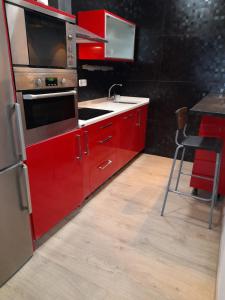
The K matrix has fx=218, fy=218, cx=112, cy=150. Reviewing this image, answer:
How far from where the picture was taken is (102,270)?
1.56 m

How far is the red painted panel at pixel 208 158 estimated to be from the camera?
211cm

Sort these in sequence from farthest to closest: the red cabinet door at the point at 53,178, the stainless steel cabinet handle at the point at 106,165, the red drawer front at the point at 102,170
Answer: the stainless steel cabinet handle at the point at 106,165 < the red drawer front at the point at 102,170 < the red cabinet door at the point at 53,178

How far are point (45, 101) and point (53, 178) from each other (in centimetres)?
59

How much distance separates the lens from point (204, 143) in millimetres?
1948

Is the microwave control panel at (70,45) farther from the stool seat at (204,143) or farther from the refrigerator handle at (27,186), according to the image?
the stool seat at (204,143)

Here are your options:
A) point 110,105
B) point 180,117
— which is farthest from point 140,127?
point 180,117

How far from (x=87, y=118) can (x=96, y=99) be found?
118 centimetres

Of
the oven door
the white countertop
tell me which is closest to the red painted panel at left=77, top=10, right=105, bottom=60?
the white countertop

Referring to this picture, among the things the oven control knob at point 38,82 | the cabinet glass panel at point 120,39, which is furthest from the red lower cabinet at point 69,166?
the cabinet glass panel at point 120,39

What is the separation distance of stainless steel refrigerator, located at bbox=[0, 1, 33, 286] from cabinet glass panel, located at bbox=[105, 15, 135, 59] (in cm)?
189

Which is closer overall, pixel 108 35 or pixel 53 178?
pixel 53 178

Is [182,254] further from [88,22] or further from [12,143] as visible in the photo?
[88,22]

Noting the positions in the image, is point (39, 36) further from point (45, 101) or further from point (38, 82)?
point (45, 101)

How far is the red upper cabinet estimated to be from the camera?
2.54 metres
